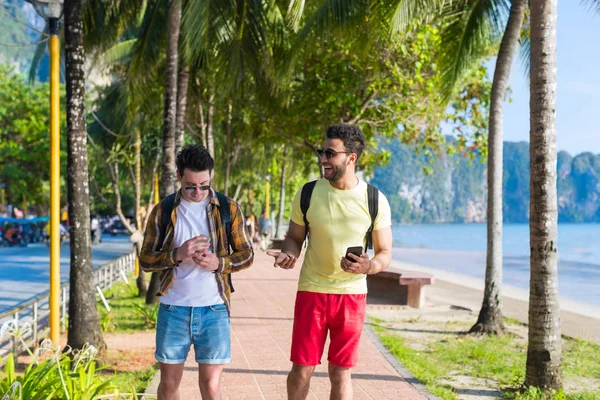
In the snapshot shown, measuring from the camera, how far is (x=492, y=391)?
638 centimetres

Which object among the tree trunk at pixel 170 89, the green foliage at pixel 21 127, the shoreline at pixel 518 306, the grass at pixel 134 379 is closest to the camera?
the grass at pixel 134 379

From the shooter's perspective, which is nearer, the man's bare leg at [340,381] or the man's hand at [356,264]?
the man's hand at [356,264]

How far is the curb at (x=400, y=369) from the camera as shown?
19.3 feet

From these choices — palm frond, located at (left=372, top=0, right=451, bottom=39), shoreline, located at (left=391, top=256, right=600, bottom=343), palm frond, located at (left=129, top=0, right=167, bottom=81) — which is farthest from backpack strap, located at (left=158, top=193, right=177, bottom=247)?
palm frond, located at (left=129, top=0, right=167, bottom=81)

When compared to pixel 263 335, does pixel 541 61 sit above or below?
above

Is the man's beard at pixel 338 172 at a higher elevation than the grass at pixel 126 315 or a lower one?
higher

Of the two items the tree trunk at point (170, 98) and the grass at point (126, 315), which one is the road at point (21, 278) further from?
the tree trunk at point (170, 98)

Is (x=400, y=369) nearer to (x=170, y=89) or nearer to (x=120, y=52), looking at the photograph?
(x=170, y=89)

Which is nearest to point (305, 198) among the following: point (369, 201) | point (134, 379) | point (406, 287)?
point (369, 201)

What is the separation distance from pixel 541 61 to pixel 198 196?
3.78m

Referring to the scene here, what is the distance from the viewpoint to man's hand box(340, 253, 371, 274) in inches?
146

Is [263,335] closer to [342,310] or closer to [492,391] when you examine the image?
[492,391]

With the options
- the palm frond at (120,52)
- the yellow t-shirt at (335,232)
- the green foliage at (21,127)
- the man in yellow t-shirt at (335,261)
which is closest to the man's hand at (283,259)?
the man in yellow t-shirt at (335,261)

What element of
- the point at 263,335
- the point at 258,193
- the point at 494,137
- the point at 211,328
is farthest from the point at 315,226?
the point at 258,193
